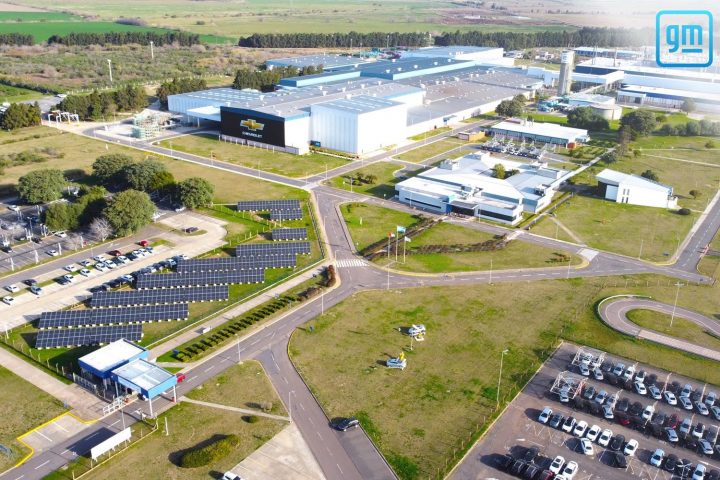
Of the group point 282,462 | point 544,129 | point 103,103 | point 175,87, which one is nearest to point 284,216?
point 282,462

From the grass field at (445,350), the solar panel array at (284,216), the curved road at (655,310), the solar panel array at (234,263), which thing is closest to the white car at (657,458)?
the grass field at (445,350)

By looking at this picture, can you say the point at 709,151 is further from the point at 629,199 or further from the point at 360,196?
the point at 360,196

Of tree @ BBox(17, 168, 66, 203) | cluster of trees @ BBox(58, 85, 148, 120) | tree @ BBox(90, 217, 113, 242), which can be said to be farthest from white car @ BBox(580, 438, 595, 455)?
cluster of trees @ BBox(58, 85, 148, 120)

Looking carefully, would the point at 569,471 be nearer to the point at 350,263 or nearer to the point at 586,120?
the point at 350,263

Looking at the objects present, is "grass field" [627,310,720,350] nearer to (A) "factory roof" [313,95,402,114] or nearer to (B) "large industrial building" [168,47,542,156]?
(B) "large industrial building" [168,47,542,156]

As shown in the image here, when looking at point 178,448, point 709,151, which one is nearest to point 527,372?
point 178,448

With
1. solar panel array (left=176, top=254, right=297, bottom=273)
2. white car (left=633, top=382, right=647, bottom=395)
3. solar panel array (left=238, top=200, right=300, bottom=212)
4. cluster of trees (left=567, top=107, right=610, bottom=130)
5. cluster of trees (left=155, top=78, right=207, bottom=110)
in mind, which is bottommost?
white car (left=633, top=382, right=647, bottom=395)

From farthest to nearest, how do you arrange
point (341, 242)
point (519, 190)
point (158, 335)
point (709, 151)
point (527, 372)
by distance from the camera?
point (709, 151) → point (519, 190) → point (341, 242) → point (158, 335) → point (527, 372)
